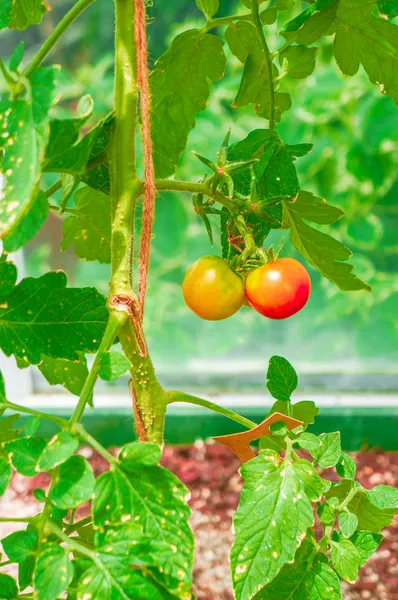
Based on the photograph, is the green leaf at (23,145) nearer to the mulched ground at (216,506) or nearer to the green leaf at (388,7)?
the green leaf at (388,7)

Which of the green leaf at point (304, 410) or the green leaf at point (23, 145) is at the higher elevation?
the green leaf at point (23, 145)

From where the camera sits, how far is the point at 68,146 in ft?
1.51

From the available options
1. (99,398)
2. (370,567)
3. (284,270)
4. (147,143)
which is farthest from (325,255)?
(99,398)

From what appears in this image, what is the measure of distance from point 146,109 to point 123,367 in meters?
0.23

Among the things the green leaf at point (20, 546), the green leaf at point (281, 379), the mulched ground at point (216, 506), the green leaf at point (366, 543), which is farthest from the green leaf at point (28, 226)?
the mulched ground at point (216, 506)

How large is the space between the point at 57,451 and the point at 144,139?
279 millimetres

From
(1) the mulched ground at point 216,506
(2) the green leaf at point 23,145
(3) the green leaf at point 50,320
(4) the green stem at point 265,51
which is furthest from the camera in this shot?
(1) the mulched ground at point 216,506

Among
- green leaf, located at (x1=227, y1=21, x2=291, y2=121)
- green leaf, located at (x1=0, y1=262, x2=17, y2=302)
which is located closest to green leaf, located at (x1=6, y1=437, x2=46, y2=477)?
green leaf, located at (x1=0, y1=262, x2=17, y2=302)

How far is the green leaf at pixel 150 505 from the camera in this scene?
0.47 m

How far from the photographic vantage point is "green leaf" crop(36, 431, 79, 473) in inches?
17.4

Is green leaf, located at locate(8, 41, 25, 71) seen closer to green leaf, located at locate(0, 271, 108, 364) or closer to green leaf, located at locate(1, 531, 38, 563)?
green leaf, located at locate(0, 271, 108, 364)

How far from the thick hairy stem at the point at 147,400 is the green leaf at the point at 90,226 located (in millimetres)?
212

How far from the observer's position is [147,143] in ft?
1.91

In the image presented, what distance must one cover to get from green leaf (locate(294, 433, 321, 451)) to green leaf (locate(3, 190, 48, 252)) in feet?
1.06
